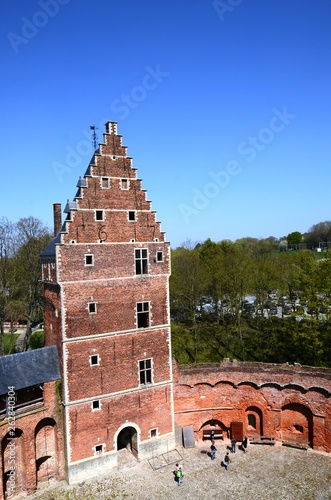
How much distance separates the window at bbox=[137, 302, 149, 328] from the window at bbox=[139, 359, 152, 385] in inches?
82.4

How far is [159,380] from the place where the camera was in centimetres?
2148

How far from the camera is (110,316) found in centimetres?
1983

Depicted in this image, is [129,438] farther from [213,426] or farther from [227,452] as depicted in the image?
[227,452]

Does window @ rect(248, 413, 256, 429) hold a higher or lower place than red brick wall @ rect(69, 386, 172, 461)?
lower

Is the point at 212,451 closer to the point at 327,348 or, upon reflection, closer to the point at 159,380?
the point at 159,380

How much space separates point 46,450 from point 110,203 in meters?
13.9

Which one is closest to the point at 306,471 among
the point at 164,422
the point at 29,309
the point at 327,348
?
the point at 164,422

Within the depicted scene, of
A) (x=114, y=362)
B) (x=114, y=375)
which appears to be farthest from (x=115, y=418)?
(x=114, y=362)

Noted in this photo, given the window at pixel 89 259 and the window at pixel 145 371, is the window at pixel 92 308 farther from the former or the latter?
the window at pixel 145 371

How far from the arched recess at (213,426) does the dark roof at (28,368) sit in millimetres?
10395

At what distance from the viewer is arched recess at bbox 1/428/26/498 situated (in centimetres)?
1755

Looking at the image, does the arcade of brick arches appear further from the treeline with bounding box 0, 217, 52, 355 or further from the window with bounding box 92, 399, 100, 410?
the treeline with bounding box 0, 217, 52, 355

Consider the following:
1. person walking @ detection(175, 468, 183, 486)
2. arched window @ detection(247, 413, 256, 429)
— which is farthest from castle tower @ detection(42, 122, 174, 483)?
arched window @ detection(247, 413, 256, 429)

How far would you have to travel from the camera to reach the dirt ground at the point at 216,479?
17547 millimetres
